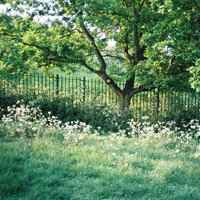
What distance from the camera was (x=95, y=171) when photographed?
248 inches

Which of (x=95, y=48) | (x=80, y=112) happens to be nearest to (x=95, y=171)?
(x=80, y=112)

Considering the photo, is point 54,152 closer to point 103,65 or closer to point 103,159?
point 103,159

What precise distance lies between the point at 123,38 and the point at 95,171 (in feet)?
28.8

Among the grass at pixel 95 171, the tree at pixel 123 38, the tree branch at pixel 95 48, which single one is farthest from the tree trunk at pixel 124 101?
the grass at pixel 95 171

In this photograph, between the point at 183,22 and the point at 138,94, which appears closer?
the point at 183,22

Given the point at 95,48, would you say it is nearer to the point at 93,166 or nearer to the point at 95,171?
the point at 93,166

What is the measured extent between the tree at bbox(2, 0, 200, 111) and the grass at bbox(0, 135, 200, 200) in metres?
4.90

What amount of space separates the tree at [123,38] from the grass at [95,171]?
4.90 m

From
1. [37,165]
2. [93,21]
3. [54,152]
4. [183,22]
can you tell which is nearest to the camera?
[37,165]

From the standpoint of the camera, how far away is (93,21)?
13.3m

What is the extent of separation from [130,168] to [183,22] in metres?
6.71

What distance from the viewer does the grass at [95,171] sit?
5599mm

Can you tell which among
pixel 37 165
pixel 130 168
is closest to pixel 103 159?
pixel 130 168

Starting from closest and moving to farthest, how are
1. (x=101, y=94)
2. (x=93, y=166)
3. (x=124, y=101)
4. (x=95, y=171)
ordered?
(x=95, y=171), (x=93, y=166), (x=124, y=101), (x=101, y=94)
